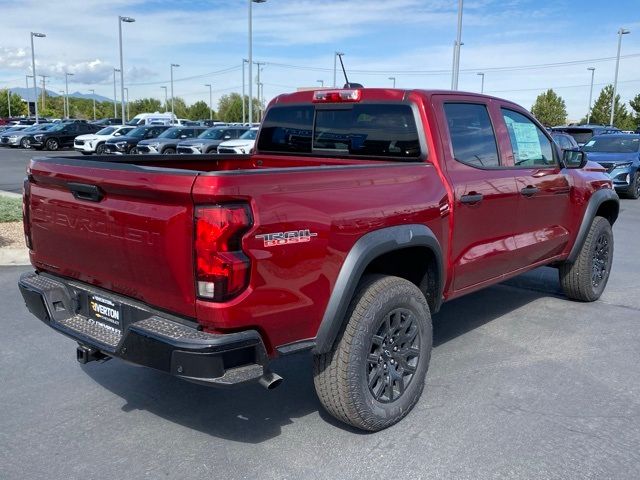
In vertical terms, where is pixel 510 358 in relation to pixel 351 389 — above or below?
below

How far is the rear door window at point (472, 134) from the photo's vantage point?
4219 mm

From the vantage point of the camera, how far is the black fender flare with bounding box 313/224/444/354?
3115mm

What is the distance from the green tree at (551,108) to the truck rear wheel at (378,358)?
58.5 m

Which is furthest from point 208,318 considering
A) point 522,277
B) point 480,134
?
point 522,277

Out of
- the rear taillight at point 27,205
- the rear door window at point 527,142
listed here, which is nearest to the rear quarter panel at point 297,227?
the rear taillight at point 27,205

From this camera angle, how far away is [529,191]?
4.77 meters

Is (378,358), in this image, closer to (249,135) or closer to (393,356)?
(393,356)

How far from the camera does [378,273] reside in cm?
370

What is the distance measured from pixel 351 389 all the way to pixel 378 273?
751mm

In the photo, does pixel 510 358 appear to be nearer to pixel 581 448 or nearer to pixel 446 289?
pixel 446 289

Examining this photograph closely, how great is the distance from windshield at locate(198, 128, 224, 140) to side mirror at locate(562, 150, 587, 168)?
64.6ft

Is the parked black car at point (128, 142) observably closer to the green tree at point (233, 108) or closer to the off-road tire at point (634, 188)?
the off-road tire at point (634, 188)

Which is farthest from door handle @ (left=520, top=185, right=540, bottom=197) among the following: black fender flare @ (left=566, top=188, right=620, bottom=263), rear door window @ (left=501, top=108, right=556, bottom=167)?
black fender flare @ (left=566, top=188, right=620, bottom=263)

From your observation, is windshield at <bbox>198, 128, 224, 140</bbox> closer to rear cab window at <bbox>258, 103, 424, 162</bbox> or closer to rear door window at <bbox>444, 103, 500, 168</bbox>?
rear cab window at <bbox>258, 103, 424, 162</bbox>
